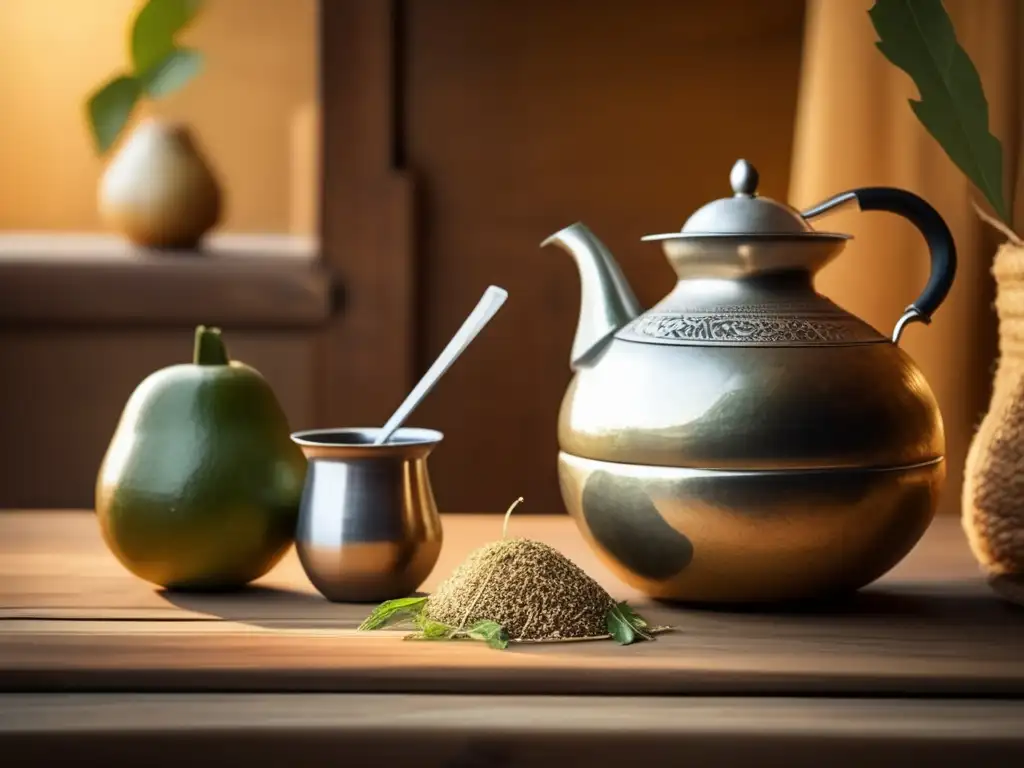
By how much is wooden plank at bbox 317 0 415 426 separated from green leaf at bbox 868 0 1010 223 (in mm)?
959

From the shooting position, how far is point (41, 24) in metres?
2.83

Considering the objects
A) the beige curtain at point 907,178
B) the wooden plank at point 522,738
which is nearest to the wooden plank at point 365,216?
the beige curtain at point 907,178

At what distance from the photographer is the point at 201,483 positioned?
85 cm

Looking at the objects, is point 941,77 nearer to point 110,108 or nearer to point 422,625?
point 422,625

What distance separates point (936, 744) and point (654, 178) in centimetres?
126

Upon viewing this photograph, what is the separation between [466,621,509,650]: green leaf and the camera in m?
0.74

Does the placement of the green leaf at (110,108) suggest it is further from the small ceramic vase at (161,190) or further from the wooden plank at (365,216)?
the wooden plank at (365,216)

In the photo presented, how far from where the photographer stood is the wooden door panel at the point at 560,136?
179cm

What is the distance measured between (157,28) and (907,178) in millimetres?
1041

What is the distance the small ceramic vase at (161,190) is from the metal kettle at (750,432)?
3.83 ft

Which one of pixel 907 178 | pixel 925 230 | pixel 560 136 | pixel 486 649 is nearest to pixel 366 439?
pixel 486 649

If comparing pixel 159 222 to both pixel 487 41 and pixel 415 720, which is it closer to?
pixel 487 41

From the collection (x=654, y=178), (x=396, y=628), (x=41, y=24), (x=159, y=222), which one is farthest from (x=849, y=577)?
(x=41, y=24)

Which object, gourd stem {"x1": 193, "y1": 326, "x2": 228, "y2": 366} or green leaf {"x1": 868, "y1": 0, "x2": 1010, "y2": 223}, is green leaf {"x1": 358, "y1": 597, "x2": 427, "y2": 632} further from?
green leaf {"x1": 868, "y1": 0, "x2": 1010, "y2": 223}
